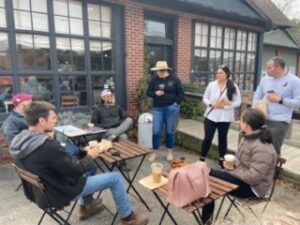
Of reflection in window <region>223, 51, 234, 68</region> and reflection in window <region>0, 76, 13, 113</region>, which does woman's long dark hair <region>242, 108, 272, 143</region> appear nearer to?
reflection in window <region>0, 76, 13, 113</region>

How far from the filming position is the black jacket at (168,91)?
15.4ft

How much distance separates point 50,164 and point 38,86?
3534mm

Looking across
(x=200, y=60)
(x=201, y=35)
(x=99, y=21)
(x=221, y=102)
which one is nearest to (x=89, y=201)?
(x=221, y=102)

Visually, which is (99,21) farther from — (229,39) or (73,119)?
(229,39)

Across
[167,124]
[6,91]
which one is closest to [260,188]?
[167,124]

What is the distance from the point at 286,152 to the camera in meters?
4.82

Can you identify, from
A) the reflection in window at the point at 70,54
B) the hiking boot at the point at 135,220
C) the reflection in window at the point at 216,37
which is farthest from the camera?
the reflection in window at the point at 216,37

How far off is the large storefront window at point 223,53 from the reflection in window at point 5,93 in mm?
4890

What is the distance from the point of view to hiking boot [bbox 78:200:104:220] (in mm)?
3097

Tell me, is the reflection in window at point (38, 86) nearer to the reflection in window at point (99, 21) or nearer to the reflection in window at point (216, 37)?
the reflection in window at point (99, 21)

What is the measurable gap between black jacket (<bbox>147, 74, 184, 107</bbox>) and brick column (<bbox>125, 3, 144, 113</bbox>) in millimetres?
1759

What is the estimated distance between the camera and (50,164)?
2205 mm

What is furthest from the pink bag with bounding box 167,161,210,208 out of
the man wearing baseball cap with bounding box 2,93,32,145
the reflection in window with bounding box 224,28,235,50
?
the reflection in window with bounding box 224,28,235,50

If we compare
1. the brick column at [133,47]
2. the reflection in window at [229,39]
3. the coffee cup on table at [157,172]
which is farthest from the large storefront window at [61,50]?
the reflection in window at [229,39]
